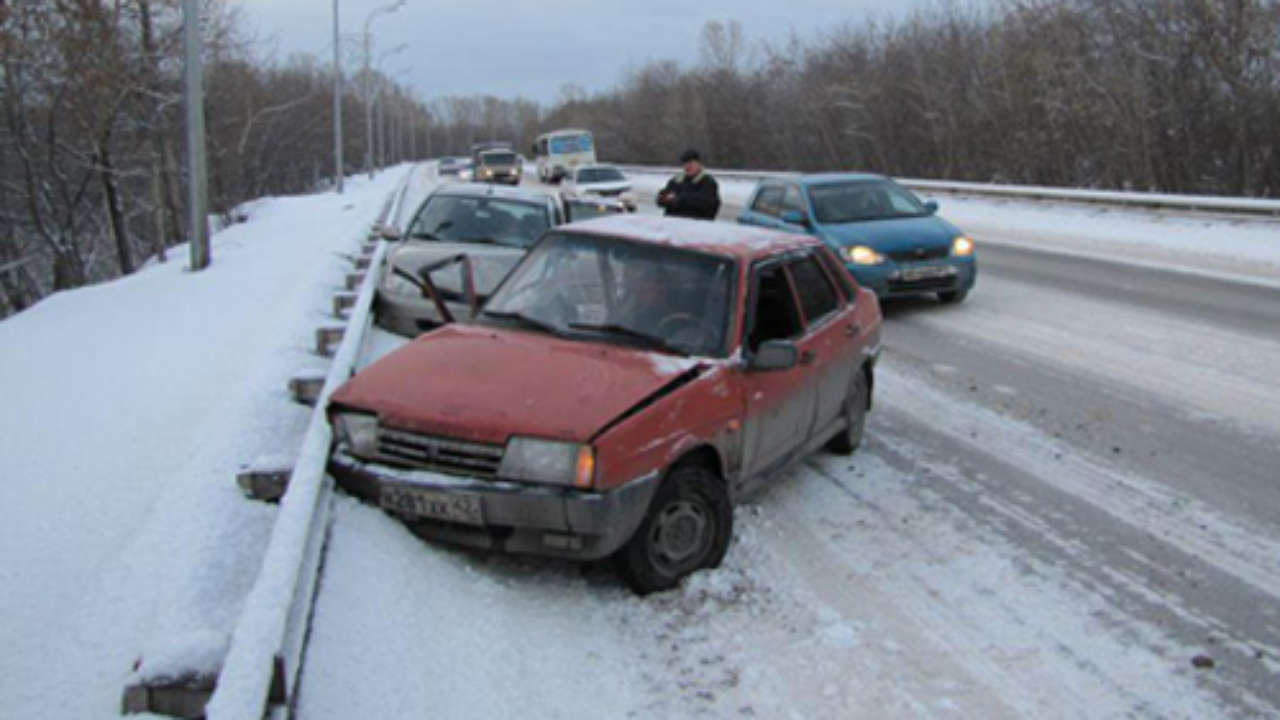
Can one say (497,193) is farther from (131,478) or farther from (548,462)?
(548,462)

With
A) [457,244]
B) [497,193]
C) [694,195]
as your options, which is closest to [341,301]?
[457,244]

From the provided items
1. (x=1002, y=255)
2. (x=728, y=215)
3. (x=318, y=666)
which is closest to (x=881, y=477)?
(x=318, y=666)

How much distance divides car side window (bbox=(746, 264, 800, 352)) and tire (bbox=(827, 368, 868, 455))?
936mm

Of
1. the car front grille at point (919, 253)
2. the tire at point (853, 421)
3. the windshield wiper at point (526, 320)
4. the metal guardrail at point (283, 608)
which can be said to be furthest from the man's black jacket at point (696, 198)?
the metal guardrail at point (283, 608)

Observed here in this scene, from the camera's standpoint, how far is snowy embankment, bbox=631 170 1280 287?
54.6 ft

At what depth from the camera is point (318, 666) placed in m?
3.58

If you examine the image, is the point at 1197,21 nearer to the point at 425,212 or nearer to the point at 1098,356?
the point at 1098,356

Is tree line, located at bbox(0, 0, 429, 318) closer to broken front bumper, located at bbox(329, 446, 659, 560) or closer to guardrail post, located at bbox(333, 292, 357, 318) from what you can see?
guardrail post, located at bbox(333, 292, 357, 318)

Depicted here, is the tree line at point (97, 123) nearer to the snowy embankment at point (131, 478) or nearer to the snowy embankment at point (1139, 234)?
the snowy embankment at point (131, 478)

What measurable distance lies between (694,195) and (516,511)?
764cm

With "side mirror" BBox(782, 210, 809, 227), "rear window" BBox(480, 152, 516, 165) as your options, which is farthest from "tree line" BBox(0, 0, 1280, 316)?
"side mirror" BBox(782, 210, 809, 227)

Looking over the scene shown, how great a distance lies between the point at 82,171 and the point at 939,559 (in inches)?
1536

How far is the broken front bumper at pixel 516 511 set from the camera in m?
4.11

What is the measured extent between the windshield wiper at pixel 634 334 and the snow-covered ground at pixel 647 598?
1.02 m
